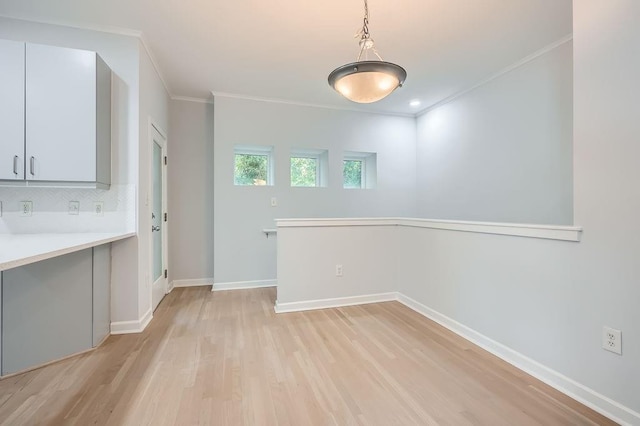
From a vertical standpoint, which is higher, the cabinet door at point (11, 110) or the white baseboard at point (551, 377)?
the cabinet door at point (11, 110)

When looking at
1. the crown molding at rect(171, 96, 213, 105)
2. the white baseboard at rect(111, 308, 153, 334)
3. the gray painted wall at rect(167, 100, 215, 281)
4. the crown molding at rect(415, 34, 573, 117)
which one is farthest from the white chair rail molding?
the crown molding at rect(171, 96, 213, 105)

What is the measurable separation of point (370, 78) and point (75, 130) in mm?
2247

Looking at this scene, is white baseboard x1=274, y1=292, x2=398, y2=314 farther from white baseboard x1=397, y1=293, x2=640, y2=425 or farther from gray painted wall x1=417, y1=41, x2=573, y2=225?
gray painted wall x1=417, y1=41, x2=573, y2=225

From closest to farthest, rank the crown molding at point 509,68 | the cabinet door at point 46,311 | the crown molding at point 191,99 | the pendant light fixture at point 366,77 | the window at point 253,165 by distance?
the pendant light fixture at point 366,77 → the cabinet door at point 46,311 → the crown molding at point 509,68 → the crown molding at point 191,99 → the window at point 253,165

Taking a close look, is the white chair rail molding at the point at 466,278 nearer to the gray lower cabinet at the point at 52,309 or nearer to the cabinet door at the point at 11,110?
the gray lower cabinet at the point at 52,309

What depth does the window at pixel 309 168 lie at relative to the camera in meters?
4.33

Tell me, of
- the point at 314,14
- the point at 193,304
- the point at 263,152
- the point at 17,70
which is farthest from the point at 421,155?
the point at 17,70

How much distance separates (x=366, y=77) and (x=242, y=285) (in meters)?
3.18

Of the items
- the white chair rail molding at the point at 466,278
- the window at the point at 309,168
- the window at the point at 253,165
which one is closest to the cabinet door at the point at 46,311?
the white chair rail molding at the point at 466,278

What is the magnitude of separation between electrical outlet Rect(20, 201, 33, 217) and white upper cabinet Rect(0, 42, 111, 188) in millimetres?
313

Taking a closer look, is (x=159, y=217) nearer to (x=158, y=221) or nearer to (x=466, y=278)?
(x=158, y=221)

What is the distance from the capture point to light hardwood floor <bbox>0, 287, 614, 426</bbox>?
1.47 meters

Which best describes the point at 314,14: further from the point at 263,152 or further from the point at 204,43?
the point at 263,152

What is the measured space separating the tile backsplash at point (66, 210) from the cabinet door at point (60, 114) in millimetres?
272
